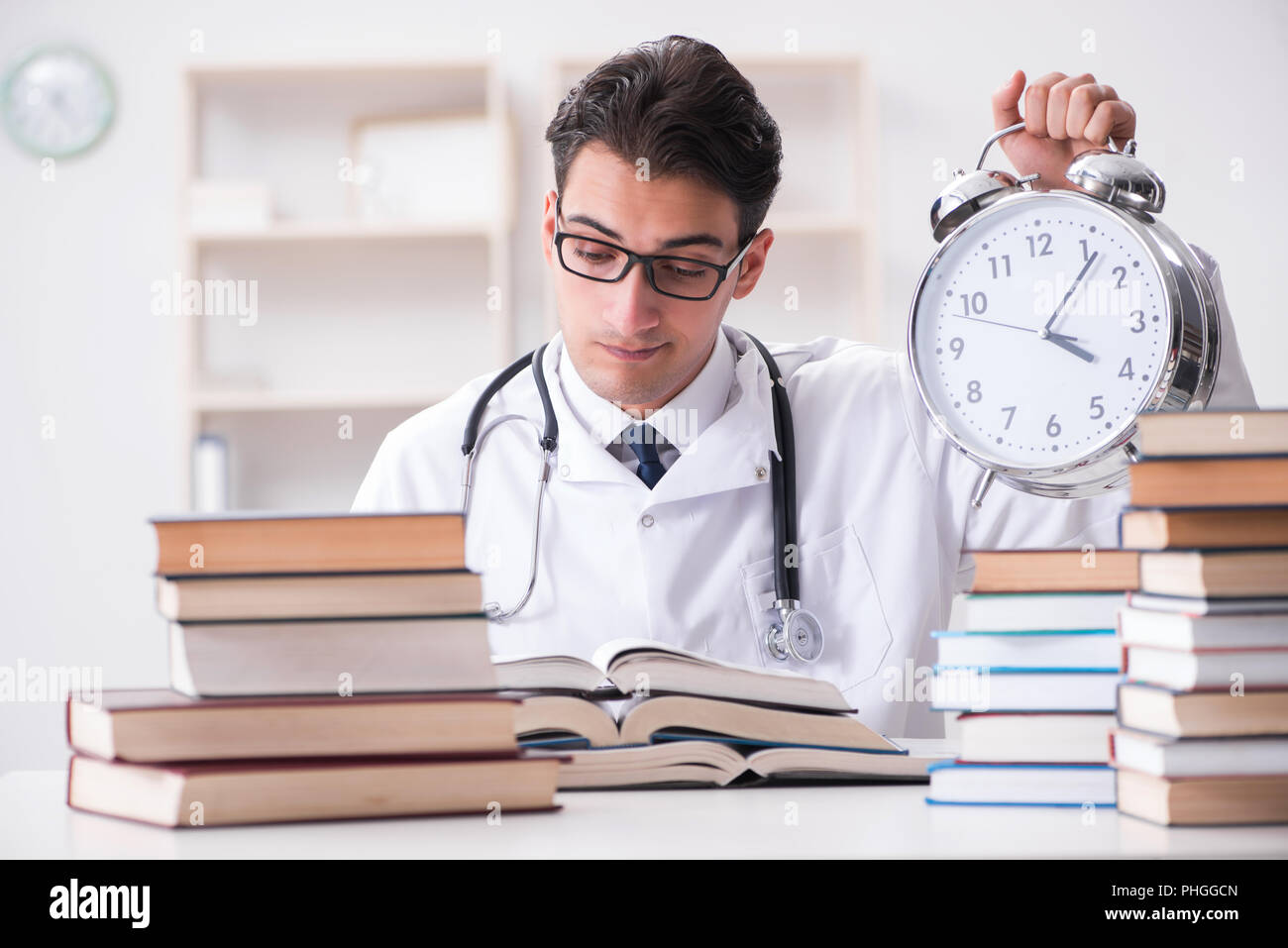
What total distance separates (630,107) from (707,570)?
616 mm

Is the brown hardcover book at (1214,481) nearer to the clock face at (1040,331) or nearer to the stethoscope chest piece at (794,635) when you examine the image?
the clock face at (1040,331)

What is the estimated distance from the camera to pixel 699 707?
0.92 metres

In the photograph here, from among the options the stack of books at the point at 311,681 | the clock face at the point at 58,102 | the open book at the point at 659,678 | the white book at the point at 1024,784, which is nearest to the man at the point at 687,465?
the open book at the point at 659,678

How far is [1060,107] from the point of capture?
125 centimetres

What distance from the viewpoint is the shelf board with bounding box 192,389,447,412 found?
3.05 m

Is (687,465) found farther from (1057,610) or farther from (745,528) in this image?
(1057,610)

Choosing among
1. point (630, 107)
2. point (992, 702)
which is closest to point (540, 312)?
point (630, 107)

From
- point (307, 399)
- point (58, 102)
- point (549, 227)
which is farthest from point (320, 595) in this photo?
point (58, 102)

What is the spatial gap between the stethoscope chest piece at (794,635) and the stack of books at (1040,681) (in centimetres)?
67

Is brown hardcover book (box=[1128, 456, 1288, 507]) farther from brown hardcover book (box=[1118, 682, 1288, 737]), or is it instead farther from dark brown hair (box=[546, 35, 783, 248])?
dark brown hair (box=[546, 35, 783, 248])

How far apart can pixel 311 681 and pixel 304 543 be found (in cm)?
8

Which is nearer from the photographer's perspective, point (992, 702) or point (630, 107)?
point (992, 702)

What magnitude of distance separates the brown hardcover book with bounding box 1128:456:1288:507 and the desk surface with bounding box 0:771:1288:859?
0.59 ft
